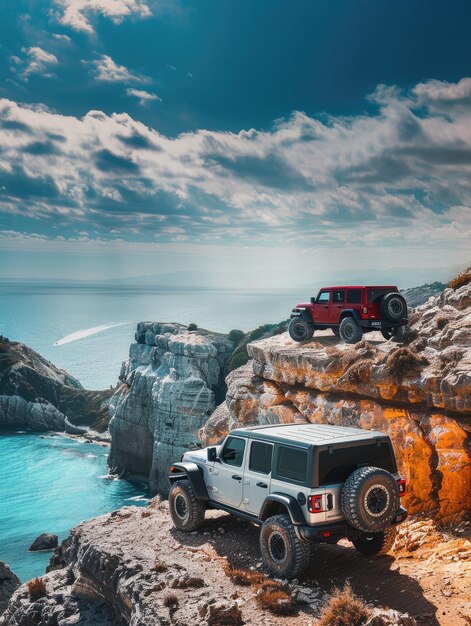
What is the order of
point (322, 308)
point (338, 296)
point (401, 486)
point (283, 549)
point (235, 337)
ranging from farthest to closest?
point (235, 337), point (322, 308), point (338, 296), point (401, 486), point (283, 549)

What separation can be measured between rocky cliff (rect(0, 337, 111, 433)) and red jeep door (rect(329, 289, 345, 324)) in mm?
83966

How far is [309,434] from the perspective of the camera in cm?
1209

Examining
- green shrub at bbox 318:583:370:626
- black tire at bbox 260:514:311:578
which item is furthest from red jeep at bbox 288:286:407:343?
green shrub at bbox 318:583:370:626

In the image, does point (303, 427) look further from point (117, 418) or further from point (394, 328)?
point (117, 418)

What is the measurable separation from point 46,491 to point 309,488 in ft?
212

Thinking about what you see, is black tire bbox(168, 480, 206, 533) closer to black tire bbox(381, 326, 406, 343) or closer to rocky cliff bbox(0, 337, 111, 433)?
black tire bbox(381, 326, 406, 343)

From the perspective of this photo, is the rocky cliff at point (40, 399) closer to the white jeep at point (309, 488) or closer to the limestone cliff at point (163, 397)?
the limestone cliff at point (163, 397)

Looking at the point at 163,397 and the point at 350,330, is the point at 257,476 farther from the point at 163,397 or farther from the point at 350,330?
the point at 163,397

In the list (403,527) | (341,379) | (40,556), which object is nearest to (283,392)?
(341,379)

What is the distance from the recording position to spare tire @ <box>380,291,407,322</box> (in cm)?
2220

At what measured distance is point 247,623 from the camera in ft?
32.9

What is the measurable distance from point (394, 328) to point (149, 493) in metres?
51.5

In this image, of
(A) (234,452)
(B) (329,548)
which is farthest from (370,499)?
(A) (234,452)

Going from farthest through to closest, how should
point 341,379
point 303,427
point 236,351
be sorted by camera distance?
point 236,351, point 341,379, point 303,427
